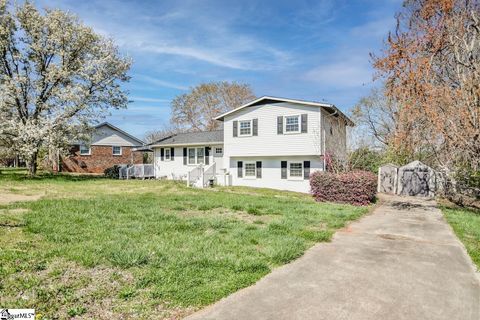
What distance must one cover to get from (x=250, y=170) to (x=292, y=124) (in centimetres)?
434

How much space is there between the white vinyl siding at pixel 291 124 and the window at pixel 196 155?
7.61 meters

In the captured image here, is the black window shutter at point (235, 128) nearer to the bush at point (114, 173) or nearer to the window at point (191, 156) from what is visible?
the window at point (191, 156)

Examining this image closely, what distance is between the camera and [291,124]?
18.8 meters

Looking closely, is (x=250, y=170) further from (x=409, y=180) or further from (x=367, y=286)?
(x=367, y=286)

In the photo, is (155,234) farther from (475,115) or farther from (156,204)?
(475,115)

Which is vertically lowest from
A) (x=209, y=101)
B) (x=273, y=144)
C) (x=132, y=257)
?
(x=132, y=257)

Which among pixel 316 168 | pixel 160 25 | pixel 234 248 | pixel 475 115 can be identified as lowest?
pixel 234 248

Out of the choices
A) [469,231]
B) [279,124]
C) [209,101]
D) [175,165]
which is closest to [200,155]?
[175,165]

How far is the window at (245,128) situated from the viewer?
66.8ft

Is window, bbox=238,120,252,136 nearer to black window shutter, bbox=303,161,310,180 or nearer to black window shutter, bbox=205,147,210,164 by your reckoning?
black window shutter, bbox=205,147,210,164

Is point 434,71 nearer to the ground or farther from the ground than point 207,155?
farther from the ground

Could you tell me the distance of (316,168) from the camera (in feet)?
60.1

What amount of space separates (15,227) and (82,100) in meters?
17.7

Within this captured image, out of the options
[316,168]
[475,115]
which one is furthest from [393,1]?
[316,168]
